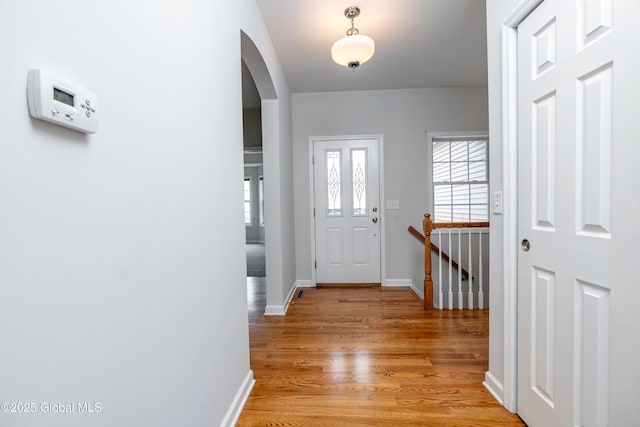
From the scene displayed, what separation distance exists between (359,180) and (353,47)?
1.98 metres

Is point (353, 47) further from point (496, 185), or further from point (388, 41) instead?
point (496, 185)

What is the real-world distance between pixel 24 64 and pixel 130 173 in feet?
1.01

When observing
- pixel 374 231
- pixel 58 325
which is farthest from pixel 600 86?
pixel 374 231

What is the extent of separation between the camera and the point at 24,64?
1.65 ft

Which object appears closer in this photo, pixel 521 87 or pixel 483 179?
pixel 521 87

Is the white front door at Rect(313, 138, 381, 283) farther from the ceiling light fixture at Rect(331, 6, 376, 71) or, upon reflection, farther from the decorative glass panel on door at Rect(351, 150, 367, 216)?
the ceiling light fixture at Rect(331, 6, 376, 71)

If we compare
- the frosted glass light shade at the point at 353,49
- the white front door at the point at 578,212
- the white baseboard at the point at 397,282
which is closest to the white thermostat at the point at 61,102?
the white front door at the point at 578,212

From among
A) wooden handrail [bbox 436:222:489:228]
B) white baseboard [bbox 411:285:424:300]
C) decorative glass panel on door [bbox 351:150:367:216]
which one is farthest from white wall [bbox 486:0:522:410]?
decorative glass panel on door [bbox 351:150:367:216]

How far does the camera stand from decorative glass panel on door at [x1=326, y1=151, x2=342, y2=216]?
394 centimetres

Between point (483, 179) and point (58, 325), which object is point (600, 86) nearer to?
point (58, 325)

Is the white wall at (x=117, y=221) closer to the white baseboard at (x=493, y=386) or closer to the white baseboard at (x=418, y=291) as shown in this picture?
the white baseboard at (x=493, y=386)

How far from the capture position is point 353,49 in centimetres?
214

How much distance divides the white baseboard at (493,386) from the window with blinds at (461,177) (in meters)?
2.47

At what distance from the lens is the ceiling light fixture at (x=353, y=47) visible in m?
2.12
